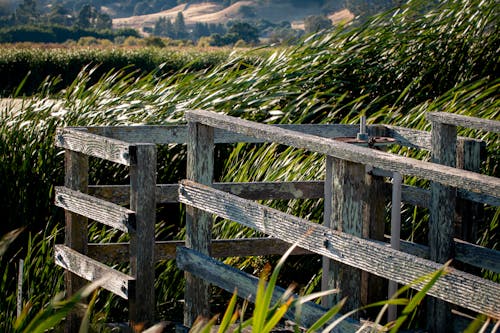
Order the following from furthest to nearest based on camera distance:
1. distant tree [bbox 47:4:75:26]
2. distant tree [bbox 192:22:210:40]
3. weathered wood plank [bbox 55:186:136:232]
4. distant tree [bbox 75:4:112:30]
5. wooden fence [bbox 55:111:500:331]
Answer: distant tree [bbox 192:22:210:40]
distant tree [bbox 47:4:75:26]
distant tree [bbox 75:4:112:30]
weathered wood plank [bbox 55:186:136:232]
wooden fence [bbox 55:111:500:331]

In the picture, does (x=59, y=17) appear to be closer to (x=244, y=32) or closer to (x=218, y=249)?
(x=244, y=32)

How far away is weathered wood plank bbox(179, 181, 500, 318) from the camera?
287 centimetres

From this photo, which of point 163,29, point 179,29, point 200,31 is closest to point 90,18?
point 163,29

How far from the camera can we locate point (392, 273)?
10.3 feet

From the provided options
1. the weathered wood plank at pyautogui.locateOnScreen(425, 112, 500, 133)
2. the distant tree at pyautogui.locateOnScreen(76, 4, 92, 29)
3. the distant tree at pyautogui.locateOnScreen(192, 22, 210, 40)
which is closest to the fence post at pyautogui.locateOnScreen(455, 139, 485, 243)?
the weathered wood plank at pyautogui.locateOnScreen(425, 112, 500, 133)

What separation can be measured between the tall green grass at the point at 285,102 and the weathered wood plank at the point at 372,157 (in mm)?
1576

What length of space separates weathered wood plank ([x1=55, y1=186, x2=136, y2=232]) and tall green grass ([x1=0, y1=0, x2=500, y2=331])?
54 cm

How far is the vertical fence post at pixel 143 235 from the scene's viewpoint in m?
4.21

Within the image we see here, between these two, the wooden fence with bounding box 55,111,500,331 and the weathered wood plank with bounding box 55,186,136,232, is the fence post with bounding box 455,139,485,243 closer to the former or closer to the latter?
the wooden fence with bounding box 55,111,500,331

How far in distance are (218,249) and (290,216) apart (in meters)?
1.54

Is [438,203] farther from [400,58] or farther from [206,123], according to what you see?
[400,58]

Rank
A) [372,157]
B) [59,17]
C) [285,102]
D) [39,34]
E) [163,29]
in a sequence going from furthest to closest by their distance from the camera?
1. [163,29]
2. [59,17]
3. [39,34]
4. [285,102]
5. [372,157]

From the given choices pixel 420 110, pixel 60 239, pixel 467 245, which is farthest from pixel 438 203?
pixel 60 239

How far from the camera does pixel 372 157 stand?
124 inches
